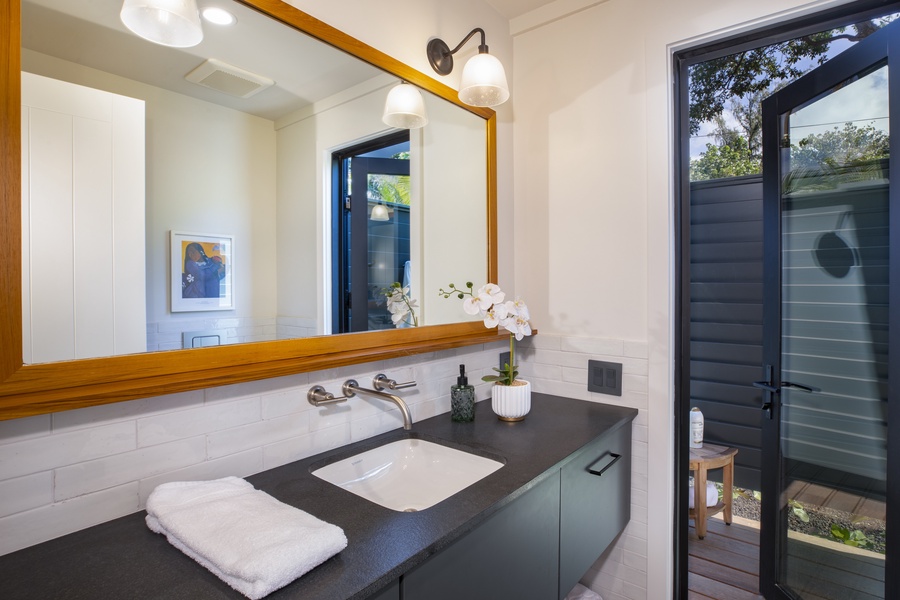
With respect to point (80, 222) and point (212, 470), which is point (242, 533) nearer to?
point (212, 470)

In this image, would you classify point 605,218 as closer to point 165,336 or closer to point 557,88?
point 557,88

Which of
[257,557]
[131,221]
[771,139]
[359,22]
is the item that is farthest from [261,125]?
[771,139]

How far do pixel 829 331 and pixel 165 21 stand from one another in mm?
2087

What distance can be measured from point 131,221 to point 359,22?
2.92 feet

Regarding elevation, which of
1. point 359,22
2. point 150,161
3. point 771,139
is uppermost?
point 359,22

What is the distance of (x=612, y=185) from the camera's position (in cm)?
175

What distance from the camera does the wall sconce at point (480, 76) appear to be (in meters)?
1.50

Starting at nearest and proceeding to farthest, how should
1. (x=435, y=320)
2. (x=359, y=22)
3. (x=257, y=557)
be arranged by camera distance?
(x=257, y=557)
(x=359, y=22)
(x=435, y=320)

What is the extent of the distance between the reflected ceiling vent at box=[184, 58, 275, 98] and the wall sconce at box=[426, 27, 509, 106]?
68 cm

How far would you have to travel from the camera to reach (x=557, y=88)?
6.22 ft

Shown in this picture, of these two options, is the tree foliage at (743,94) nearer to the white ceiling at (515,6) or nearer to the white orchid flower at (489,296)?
the white ceiling at (515,6)

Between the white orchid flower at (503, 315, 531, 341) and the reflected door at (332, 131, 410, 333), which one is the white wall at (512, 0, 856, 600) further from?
the reflected door at (332, 131, 410, 333)

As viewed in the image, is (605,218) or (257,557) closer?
(257,557)

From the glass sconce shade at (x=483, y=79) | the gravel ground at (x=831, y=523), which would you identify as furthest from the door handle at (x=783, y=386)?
the glass sconce shade at (x=483, y=79)
